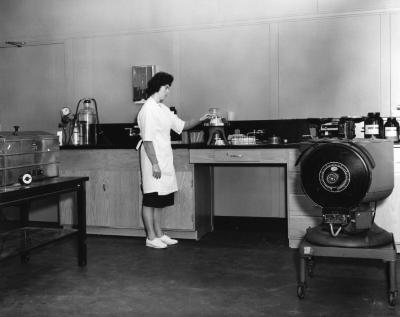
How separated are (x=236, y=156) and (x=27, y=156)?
200 centimetres

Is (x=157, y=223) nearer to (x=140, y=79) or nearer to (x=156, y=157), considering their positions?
(x=156, y=157)

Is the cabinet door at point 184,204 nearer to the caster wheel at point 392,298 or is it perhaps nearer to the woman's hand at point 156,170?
the woman's hand at point 156,170

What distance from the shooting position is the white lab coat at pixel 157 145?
4.62 m

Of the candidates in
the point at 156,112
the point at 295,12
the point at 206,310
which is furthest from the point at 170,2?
the point at 206,310

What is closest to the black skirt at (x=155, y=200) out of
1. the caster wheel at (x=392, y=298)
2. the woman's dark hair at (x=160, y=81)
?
the woman's dark hair at (x=160, y=81)

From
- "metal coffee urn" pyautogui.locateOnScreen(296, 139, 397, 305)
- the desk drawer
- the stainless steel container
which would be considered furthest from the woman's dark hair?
"metal coffee urn" pyautogui.locateOnScreen(296, 139, 397, 305)

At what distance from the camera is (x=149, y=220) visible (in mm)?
4836

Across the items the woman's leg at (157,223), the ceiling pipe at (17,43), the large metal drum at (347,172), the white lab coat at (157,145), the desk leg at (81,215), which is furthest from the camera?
the ceiling pipe at (17,43)

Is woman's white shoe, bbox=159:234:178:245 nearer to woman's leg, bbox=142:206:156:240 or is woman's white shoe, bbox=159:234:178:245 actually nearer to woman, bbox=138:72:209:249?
woman, bbox=138:72:209:249

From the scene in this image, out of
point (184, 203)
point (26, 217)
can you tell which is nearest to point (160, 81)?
point (184, 203)

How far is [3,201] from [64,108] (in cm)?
289

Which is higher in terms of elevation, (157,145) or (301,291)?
(157,145)

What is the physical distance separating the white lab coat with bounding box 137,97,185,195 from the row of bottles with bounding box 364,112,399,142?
1857 mm

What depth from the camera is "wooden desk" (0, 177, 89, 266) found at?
3.35m
